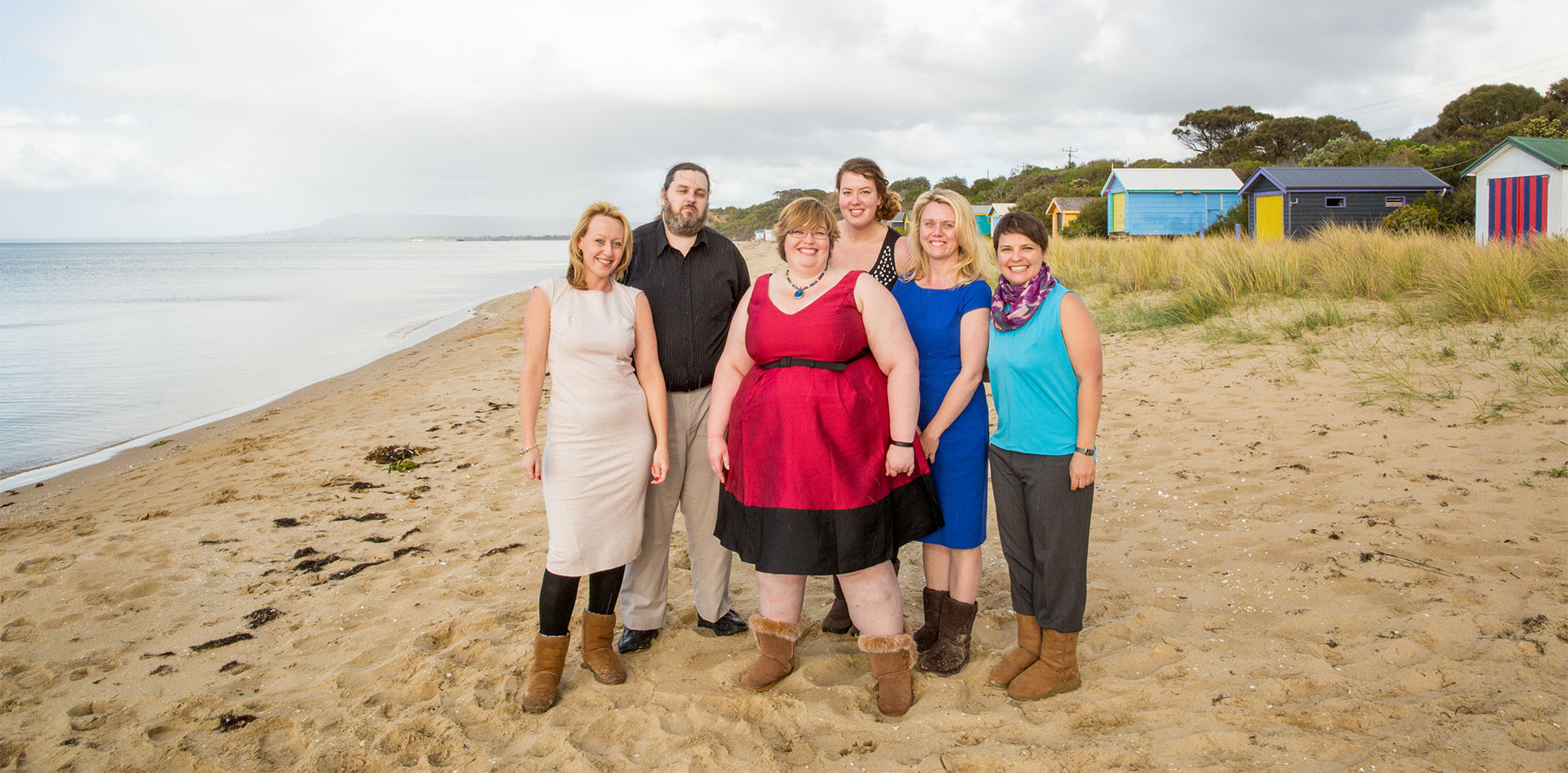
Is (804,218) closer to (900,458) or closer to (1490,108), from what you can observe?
(900,458)

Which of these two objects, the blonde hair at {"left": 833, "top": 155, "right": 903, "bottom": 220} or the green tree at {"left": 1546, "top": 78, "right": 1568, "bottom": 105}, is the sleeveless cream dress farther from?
the green tree at {"left": 1546, "top": 78, "right": 1568, "bottom": 105}

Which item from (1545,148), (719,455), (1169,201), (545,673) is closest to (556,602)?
(545,673)

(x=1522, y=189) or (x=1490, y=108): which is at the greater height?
(x=1490, y=108)

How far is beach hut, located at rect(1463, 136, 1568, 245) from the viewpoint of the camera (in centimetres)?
1619

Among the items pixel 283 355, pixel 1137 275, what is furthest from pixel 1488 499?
pixel 283 355

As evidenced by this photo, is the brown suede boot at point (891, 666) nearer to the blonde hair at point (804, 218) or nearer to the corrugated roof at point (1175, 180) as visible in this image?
the blonde hair at point (804, 218)

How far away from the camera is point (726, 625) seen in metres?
3.72

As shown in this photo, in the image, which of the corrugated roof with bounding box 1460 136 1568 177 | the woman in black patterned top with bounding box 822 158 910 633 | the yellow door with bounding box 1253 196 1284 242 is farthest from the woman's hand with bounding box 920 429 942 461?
the yellow door with bounding box 1253 196 1284 242

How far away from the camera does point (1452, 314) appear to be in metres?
7.89

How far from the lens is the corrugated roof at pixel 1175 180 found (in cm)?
3103

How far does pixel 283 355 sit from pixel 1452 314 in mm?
17177

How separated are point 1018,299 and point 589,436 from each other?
5.20ft

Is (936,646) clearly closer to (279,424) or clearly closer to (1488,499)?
(1488,499)

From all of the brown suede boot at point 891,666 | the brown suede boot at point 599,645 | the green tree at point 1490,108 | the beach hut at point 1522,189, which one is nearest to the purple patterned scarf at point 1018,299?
the brown suede boot at point 891,666
